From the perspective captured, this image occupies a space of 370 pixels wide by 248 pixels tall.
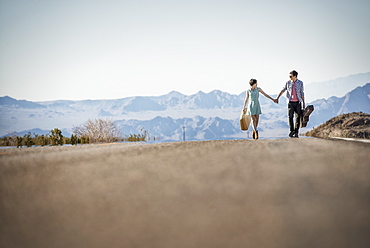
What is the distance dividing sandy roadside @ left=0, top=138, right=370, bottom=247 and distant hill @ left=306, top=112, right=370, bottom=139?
1157cm

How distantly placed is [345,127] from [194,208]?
601 inches

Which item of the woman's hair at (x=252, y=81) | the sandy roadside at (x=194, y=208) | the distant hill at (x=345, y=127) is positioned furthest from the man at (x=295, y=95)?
the sandy roadside at (x=194, y=208)

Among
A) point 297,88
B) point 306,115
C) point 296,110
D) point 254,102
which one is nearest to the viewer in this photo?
point 306,115

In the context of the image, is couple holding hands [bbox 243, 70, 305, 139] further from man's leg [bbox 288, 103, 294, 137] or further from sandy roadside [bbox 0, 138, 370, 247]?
sandy roadside [bbox 0, 138, 370, 247]

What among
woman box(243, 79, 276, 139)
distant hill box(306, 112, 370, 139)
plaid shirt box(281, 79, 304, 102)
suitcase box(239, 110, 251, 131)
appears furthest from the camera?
distant hill box(306, 112, 370, 139)

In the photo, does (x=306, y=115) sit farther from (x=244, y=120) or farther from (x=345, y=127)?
(x=345, y=127)

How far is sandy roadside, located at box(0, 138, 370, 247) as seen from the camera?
5.45 feet

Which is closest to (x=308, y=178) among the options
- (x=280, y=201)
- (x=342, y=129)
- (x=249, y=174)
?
(x=249, y=174)

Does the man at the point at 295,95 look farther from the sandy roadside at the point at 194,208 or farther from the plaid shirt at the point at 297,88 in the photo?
the sandy roadside at the point at 194,208

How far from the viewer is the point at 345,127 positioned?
1578cm

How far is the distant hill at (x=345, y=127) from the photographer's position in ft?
46.8

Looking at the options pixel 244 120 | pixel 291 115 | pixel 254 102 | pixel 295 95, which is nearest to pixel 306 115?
pixel 291 115

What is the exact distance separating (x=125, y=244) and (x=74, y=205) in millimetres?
864

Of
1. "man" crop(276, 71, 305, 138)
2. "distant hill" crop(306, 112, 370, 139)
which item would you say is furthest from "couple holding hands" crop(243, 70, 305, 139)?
"distant hill" crop(306, 112, 370, 139)
